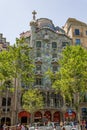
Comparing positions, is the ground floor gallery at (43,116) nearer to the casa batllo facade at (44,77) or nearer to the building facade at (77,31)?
the casa batllo facade at (44,77)

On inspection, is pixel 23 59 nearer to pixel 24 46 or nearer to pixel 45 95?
pixel 24 46

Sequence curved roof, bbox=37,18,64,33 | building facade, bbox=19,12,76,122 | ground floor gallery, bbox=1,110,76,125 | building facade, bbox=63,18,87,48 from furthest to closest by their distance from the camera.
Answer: curved roof, bbox=37,18,64,33 < building facade, bbox=63,18,87,48 < building facade, bbox=19,12,76,122 < ground floor gallery, bbox=1,110,76,125

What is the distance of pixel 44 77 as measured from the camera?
42.2 metres

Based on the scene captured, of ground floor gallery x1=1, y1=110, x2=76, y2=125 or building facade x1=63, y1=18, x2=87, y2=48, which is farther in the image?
building facade x1=63, y1=18, x2=87, y2=48

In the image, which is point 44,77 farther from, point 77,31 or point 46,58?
point 77,31

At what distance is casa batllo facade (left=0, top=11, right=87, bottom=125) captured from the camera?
1533 inches

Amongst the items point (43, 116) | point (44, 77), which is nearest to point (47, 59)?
point (44, 77)

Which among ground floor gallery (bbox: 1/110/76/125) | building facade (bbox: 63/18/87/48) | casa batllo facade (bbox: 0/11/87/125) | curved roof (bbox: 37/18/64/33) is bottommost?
ground floor gallery (bbox: 1/110/76/125)

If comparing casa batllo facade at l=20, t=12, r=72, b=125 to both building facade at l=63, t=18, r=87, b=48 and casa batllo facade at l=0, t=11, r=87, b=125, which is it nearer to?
casa batllo facade at l=0, t=11, r=87, b=125

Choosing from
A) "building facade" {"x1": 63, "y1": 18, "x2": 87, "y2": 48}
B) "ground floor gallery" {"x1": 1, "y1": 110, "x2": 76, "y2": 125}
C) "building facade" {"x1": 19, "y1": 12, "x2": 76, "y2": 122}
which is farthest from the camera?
"building facade" {"x1": 63, "y1": 18, "x2": 87, "y2": 48}

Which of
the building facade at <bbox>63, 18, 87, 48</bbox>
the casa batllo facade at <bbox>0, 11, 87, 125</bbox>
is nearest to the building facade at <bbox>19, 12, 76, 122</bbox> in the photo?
the casa batllo facade at <bbox>0, 11, 87, 125</bbox>

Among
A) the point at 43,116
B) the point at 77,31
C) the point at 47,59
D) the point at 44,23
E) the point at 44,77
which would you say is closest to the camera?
the point at 43,116

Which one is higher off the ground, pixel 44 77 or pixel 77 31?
pixel 77 31

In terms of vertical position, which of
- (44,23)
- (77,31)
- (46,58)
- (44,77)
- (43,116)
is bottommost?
(43,116)
